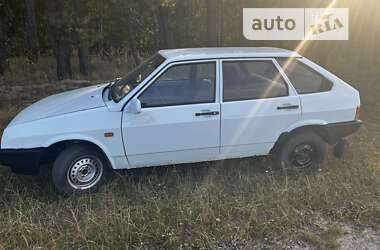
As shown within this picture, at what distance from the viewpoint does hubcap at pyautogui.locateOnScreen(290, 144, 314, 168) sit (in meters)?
4.71

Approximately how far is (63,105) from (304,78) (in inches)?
122

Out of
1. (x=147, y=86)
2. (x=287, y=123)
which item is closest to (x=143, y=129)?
(x=147, y=86)

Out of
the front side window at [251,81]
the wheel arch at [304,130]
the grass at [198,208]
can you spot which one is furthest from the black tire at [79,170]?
the wheel arch at [304,130]

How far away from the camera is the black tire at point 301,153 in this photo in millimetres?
4629

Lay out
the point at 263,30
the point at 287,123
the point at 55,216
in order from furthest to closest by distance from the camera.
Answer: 1. the point at 263,30
2. the point at 287,123
3. the point at 55,216

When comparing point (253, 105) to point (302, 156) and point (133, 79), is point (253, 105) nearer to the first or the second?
point (302, 156)

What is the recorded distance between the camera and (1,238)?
346 cm

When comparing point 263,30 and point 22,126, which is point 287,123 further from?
point 263,30

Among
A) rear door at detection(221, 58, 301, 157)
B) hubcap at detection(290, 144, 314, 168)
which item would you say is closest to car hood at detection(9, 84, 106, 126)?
→ rear door at detection(221, 58, 301, 157)

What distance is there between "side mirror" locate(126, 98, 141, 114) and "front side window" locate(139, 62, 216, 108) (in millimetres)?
170

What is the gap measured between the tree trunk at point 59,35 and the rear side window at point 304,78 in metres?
7.05

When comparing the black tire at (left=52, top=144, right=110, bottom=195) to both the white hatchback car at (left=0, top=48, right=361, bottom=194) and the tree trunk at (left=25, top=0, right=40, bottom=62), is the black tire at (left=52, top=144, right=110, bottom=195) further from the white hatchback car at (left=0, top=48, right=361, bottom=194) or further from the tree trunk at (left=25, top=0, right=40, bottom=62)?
the tree trunk at (left=25, top=0, right=40, bottom=62)

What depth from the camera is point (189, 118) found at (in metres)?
4.17

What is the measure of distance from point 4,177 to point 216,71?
3.12 m
